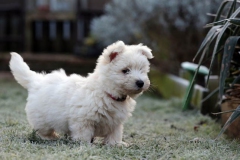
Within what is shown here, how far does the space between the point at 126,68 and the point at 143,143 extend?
0.75 m

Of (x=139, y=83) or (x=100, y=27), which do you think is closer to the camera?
(x=139, y=83)

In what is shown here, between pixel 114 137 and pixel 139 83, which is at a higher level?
pixel 139 83

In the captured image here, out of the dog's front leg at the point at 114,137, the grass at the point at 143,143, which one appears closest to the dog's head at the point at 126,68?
the dog's front leg at the point at 114,137

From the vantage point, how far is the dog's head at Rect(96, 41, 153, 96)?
354 centimetres

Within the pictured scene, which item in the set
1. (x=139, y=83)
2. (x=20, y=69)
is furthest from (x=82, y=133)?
(x=20, y=69)

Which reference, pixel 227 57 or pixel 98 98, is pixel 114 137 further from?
pixel 227 57

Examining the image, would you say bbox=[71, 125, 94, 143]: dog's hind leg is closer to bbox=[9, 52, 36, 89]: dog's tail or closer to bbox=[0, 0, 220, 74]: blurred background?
bbox=[9, 52, 36, 89]: dog's tail

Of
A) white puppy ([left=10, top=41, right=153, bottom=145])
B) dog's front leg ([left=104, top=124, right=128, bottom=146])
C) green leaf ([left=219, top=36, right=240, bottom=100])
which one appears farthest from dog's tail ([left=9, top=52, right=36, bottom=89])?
green leaf ([left=219, top=36, right=240, bottom=100])

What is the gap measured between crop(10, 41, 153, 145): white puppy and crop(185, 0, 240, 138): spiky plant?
1.91ft

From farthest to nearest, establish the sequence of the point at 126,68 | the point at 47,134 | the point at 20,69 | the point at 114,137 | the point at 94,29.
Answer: the point at 94,29 < the point at 20,69 < the point at 47,134 < the point at 114,137 < the point at 126,68

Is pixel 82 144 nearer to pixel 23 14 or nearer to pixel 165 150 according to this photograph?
pixel 165 150

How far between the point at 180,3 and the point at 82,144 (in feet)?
20.1

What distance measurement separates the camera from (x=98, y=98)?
12.1ft

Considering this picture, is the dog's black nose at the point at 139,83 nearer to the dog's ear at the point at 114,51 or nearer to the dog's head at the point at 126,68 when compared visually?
the dog's head at the point at 126,68
